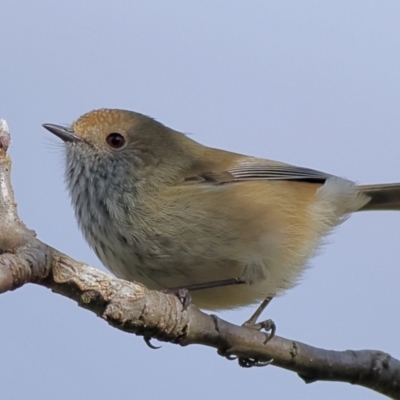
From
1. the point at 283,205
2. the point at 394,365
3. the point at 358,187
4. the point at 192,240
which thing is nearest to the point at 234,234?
the point at 192,240

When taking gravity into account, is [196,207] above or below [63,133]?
below

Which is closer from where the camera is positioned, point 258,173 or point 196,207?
point 196,207

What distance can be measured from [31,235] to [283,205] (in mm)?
2281

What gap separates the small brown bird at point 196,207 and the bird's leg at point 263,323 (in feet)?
0.54

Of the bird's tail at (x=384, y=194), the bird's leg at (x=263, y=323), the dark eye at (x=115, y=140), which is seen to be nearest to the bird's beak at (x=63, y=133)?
the dark eye at (x=115, y=140)

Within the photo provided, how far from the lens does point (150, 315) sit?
9.48ft

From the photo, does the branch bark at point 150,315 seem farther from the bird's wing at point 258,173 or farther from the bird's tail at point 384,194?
the bird's tail at point 384,194

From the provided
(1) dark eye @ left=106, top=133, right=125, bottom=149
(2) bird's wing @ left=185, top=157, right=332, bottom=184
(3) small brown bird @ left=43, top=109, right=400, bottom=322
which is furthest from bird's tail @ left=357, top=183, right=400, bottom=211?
(1) dark eye @ left=106, top=133, right=125, bottom=149

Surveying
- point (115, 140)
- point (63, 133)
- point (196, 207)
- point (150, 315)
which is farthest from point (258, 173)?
point (150, 315)

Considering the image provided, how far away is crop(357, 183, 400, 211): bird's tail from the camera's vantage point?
5414mm

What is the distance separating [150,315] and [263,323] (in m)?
1.50

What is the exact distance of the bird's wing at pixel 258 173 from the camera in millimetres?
4758

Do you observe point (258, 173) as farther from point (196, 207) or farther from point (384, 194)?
point (384, 194)

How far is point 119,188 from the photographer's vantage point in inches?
→ 177
